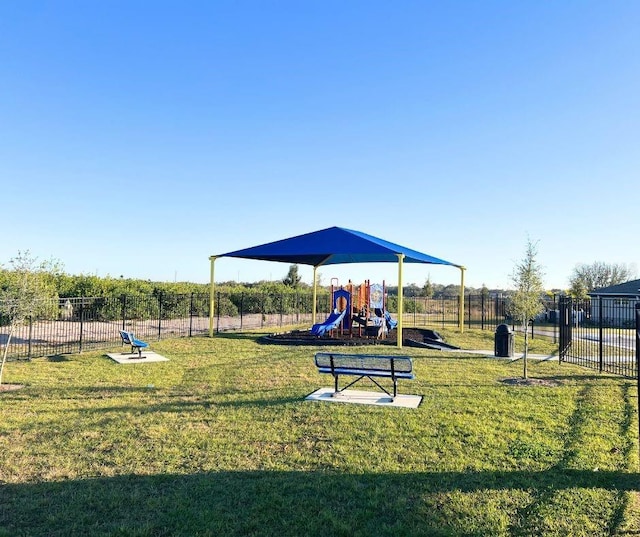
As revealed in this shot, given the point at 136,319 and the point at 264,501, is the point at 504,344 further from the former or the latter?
the point at 136,319

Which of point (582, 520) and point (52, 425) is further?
point (52, 425)

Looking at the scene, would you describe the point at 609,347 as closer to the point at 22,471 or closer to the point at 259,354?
the point at 259,354

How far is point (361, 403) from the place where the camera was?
7266 millimetres

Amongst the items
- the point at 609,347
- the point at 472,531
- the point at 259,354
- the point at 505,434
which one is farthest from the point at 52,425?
the point at 609,347

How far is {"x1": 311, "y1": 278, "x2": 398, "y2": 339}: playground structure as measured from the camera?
1744cm

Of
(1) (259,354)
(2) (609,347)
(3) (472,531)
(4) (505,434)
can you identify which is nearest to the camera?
(3) (472,531)

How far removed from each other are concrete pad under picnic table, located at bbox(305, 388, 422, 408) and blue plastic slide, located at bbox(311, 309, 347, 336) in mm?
8561

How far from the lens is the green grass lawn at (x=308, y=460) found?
3656mm

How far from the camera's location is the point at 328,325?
1700cm

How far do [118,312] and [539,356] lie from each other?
19417 millimetres

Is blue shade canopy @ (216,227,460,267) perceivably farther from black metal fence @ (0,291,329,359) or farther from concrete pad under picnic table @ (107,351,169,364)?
concrete pad under picnic table @ (107,351,169,364)

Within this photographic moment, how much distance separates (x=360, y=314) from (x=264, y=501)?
1553 centimetres

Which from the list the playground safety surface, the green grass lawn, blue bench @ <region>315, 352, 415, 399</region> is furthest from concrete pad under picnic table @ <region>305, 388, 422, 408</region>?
the playground safety surface

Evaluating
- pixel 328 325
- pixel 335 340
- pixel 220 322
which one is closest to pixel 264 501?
pixel 335 340
